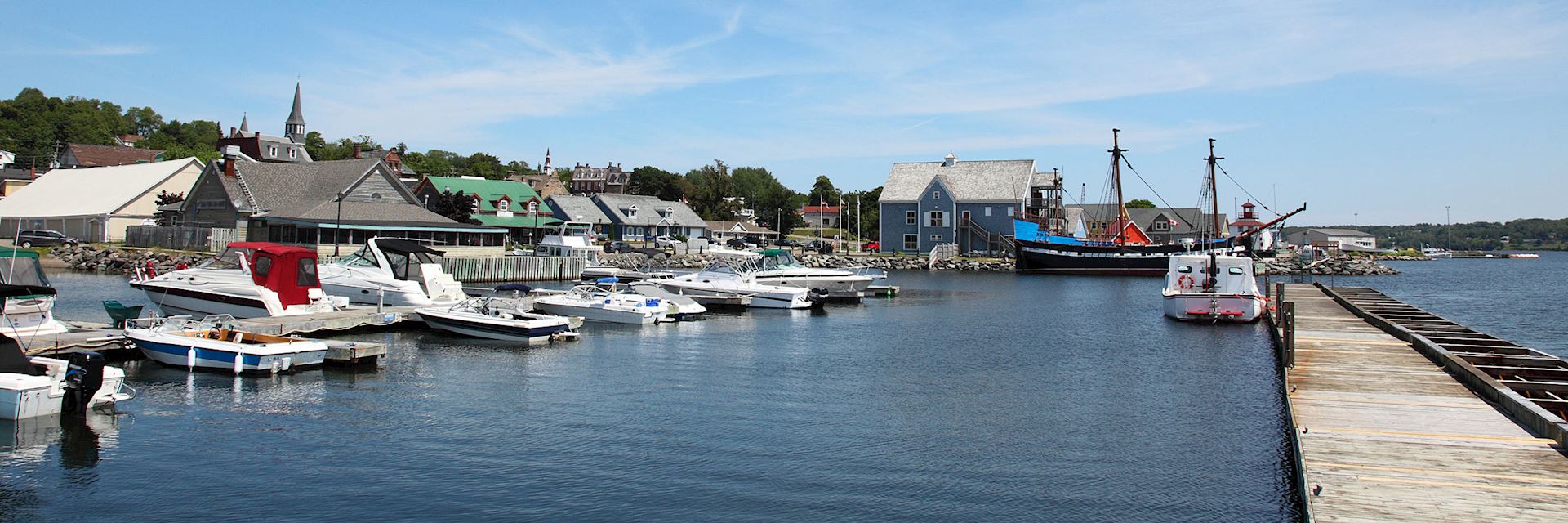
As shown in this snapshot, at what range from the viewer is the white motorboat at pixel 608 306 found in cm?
3303

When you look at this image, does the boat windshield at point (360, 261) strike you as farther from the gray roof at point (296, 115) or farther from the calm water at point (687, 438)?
the gray roof at point (296, 115)

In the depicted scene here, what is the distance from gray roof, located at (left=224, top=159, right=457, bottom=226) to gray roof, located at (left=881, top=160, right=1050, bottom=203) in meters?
44.0

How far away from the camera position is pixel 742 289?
133 ft

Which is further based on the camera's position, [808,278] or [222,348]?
[808,278]

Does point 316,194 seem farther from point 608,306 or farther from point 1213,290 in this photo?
point 1213,290

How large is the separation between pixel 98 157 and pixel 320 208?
6355cm

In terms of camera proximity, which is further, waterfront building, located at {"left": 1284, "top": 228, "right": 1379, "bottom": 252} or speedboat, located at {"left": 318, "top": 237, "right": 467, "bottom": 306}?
waterfront building, located at {"left": 1284, "top": 228, "right": 1379, "bottom": 252}

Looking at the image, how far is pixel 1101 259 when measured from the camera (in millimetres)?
79062

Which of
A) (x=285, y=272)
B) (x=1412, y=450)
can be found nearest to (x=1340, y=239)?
(x=285, y=272)

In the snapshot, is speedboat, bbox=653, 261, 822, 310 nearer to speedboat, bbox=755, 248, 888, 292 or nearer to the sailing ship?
speedboat, bbox=755, 248, 888, 292

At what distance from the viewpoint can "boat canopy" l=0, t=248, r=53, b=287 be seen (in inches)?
850

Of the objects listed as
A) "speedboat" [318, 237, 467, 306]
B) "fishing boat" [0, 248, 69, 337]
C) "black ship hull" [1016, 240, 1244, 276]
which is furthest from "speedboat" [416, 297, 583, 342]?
"black ship hull" [1016, 240, 1244, 276]

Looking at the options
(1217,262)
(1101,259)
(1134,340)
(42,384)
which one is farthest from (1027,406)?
(1101,259)

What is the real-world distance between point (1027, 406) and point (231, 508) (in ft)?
44.6
